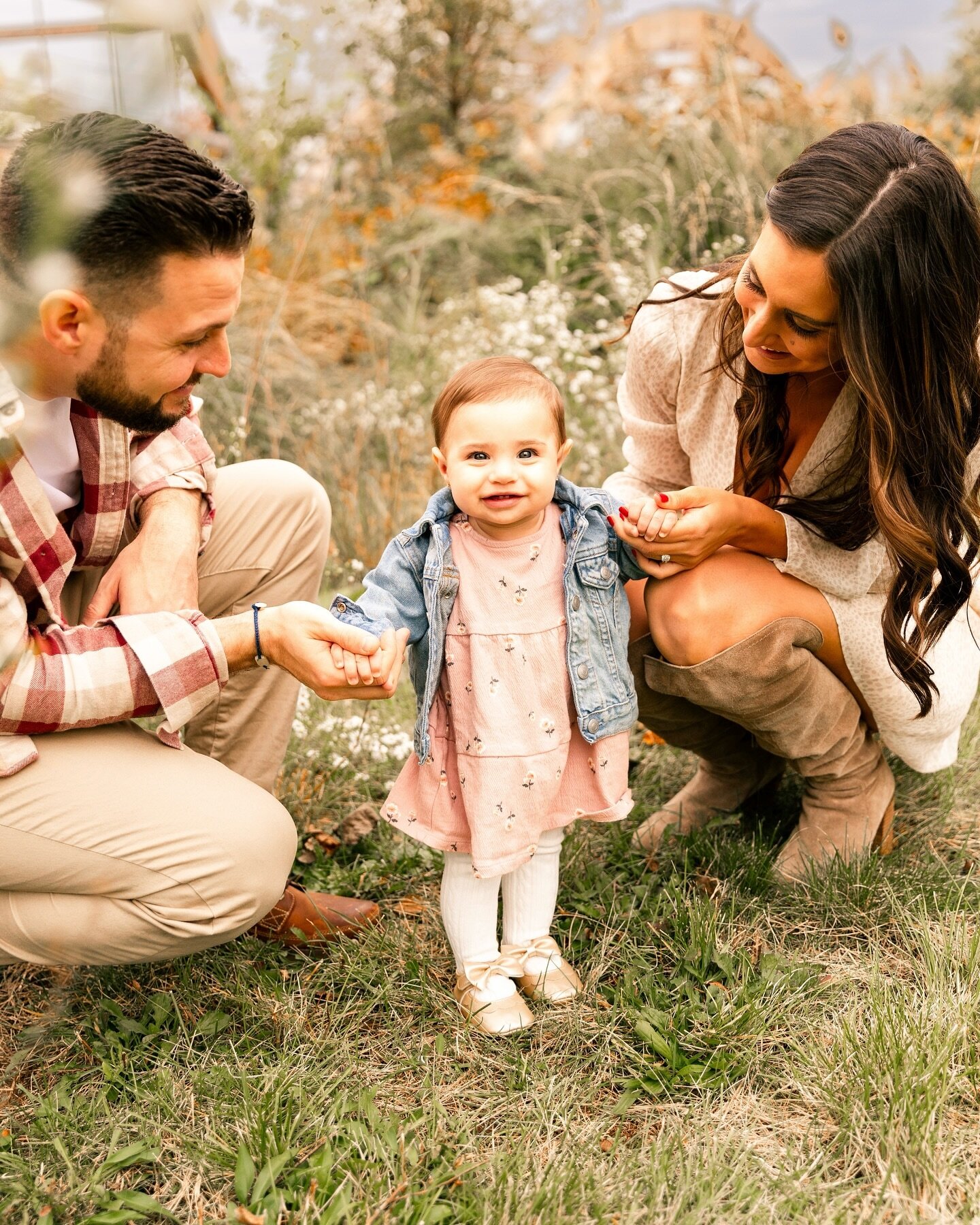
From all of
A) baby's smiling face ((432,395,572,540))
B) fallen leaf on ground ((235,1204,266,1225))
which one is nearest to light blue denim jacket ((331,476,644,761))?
baby's smiling face ((432,395,572,540))

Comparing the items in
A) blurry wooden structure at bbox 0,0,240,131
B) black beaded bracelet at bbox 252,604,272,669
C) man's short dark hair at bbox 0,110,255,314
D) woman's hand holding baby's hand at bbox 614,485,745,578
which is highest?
blurry wooden structure at bbox 0,0,240,131

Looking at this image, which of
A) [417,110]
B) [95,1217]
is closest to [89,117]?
[95,1217]

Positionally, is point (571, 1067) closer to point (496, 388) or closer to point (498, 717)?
point (498, 717)

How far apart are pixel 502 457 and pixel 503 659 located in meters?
0.39

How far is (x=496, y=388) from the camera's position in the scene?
2023mm

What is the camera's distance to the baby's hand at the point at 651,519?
216 cm

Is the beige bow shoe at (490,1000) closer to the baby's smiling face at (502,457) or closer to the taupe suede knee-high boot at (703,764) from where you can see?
the taupe suede knee-high boot at (703,764)

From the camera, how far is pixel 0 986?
235cm

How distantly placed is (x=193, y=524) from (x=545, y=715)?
2.75 ft

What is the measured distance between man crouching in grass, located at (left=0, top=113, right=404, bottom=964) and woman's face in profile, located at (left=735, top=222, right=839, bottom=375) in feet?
3.09

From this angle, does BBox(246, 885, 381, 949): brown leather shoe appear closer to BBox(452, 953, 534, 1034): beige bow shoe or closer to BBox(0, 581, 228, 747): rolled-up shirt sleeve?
BBox(452, 953, 534, 1034): beige bow shoe

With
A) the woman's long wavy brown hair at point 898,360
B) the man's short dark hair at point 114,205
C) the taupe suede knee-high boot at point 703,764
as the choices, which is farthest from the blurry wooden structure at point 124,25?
the taupe suede knee-high boot at point 703,764

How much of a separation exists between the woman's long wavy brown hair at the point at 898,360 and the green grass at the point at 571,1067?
604 mm

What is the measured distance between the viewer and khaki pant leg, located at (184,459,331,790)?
2.49m
